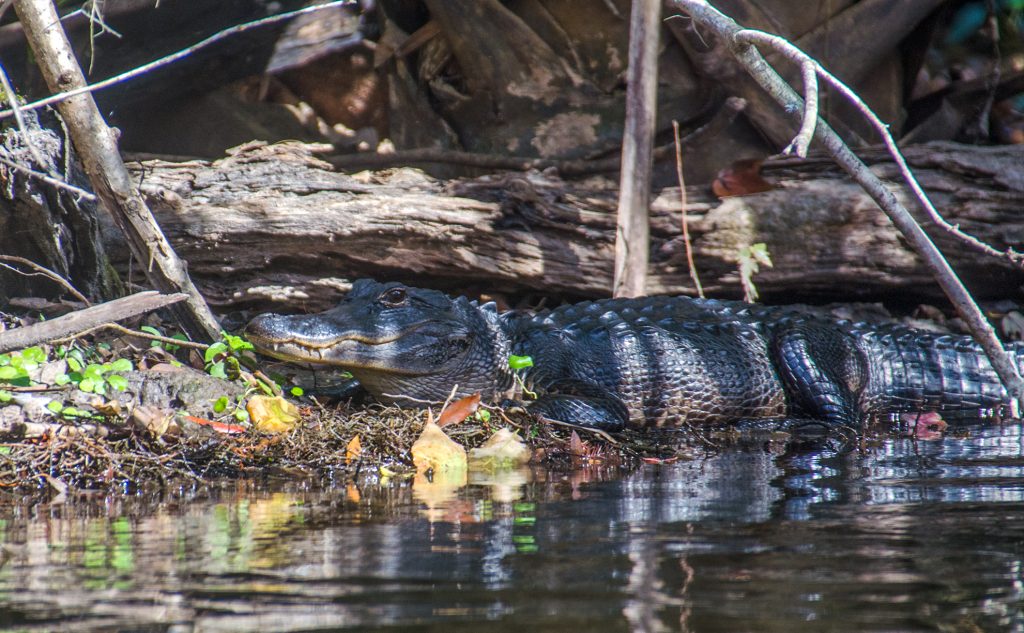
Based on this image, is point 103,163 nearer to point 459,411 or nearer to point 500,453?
point 459,411

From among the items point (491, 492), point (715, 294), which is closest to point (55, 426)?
A: point (491, 492)

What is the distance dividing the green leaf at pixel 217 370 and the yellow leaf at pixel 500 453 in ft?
4.36

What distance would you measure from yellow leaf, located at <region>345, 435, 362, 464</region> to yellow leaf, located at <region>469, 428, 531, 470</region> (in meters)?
0.45

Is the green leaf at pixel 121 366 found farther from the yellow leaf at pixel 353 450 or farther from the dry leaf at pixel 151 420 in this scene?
the yellow leaf at pixel 353 450

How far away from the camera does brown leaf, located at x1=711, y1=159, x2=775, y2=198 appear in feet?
20.2

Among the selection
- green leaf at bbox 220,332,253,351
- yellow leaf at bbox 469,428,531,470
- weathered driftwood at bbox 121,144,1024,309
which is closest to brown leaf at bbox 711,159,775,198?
weathered driftwood at bbox 121,144,1024,309

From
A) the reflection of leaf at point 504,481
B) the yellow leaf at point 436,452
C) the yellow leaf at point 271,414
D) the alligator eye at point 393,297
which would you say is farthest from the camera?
the alligator eye at point 393,297

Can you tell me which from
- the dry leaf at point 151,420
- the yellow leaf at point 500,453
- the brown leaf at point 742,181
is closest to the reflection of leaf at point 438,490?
the yellow leaf at point 500,453

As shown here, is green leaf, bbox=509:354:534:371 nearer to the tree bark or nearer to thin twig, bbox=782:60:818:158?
the tree bark

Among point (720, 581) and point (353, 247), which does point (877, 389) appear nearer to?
point (353, 247)

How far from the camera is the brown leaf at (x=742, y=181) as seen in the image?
20.2ft

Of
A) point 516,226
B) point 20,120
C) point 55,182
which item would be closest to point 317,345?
point 55,182

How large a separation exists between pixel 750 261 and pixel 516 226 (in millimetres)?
1497

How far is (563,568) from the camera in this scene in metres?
1.88
